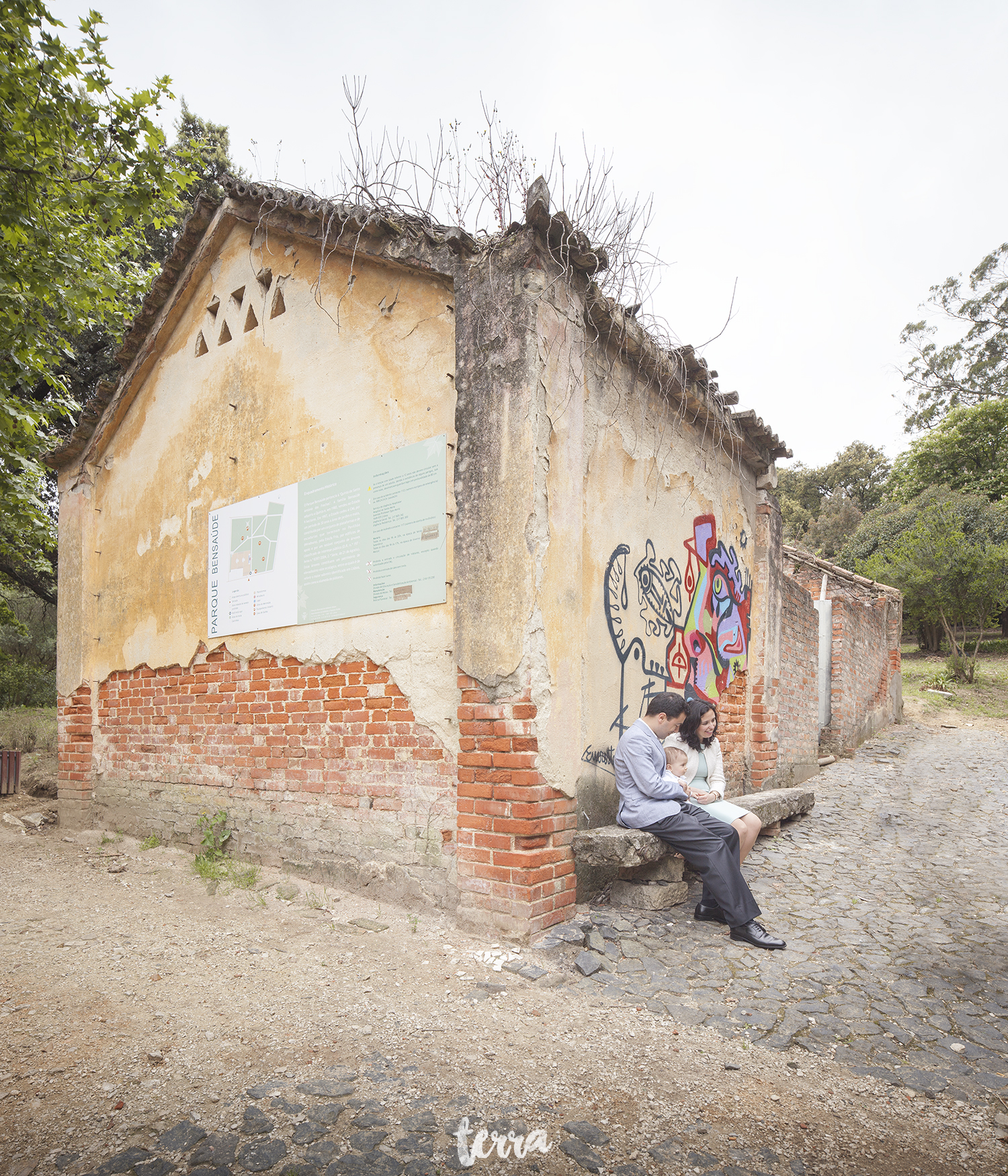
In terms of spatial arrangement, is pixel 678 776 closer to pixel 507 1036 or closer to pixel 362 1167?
pixel 507 1036

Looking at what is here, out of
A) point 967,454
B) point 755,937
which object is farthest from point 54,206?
point 967,454

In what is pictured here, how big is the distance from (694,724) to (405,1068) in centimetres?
280

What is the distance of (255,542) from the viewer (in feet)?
20.0

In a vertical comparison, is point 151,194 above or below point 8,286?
above

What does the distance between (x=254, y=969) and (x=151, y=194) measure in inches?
280

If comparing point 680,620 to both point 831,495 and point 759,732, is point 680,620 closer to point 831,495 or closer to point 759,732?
point 759,732

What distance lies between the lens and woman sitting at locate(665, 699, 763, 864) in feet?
15.7

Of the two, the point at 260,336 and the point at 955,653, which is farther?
the point at 955,653

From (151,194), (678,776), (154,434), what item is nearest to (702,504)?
(678,776)

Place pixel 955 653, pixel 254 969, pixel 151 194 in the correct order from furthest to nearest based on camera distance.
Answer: pixel 955 653, pixel 151 194, pixel 254 969

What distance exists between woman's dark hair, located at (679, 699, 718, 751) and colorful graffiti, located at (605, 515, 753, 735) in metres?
0.41

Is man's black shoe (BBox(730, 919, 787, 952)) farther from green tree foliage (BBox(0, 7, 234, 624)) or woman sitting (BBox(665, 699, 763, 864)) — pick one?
green tree foliage (BBox(0, 7, 234, 624))

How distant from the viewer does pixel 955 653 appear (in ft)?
56.7

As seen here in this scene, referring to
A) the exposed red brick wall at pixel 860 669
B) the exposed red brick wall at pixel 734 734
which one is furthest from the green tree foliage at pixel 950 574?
the exposed red brick wall at pixel 734 734
